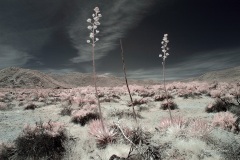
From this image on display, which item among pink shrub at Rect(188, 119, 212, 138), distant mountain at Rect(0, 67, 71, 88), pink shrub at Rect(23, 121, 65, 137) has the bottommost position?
pink shrub at Rect(188, 119, 212, 138)

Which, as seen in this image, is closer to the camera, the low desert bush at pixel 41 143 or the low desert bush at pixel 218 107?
the low desert bush at pixel 41 143

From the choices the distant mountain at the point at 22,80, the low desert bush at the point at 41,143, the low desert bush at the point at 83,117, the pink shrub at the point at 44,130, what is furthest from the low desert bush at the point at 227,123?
the distant mountain at the point at 22,80

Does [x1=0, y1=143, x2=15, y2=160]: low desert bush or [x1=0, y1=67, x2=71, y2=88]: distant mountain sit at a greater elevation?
[x1=0, y1=67, x2=71, y2=88]: distant mountain

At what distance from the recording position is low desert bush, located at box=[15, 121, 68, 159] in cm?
733

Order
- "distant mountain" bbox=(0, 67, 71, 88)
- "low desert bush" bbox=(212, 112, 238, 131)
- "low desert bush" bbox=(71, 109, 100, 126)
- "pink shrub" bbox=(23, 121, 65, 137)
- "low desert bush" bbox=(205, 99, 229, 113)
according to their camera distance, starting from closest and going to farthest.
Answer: "pink shrub" bbox=(23, 121, 65, 137), "low desert bush" bbox=(212, 112, 238, 131), "low desert bush" bbox=(71, 109, 100, 126), "low desert bush" bbox=(205, 99, 229, 113), "distant mountain" bbox=(0, 67, 71, 88)

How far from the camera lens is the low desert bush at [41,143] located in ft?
24.1

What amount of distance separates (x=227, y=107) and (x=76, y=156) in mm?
9888

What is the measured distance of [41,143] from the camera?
7.68 m

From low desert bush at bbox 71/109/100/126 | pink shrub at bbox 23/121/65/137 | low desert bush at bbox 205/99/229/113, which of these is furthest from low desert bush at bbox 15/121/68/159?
low desert bush at bbox 205/99/229/113

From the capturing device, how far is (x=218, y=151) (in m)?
6.54

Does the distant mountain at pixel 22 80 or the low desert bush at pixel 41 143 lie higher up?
the distant mountain at pixel 22 80

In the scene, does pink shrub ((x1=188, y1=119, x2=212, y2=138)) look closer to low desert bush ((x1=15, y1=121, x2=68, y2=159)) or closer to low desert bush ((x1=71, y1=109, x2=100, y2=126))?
low desert bush ((x1=15, y1=121, x2=68, y2=159))

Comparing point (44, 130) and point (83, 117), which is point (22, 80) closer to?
point (83, 117)

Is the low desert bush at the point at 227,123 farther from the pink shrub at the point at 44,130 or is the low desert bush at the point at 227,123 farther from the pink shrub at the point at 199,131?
the pink shrub at the point at 44,130
